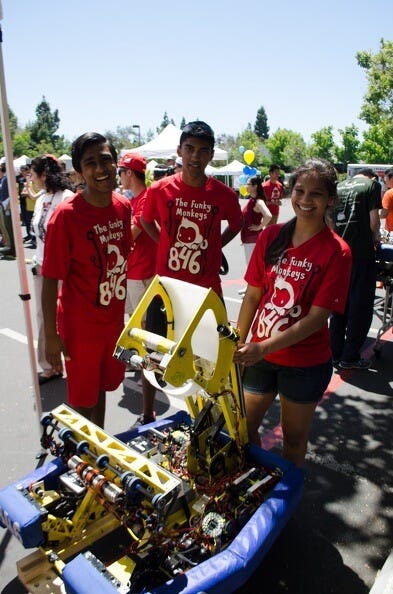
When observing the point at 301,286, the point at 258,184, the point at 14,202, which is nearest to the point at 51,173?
the point at 14,202

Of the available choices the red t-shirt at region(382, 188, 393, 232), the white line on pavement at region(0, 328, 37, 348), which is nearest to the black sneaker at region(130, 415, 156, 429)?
the white line on pavement at region(0, 328, 37, 348)

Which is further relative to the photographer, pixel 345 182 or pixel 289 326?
pixel 345 182

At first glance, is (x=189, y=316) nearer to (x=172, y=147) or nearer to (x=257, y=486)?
(x=257, y=486)

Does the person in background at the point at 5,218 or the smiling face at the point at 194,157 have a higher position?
the smiling face at the point at 194,157

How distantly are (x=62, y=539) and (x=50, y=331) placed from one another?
1.09 meters

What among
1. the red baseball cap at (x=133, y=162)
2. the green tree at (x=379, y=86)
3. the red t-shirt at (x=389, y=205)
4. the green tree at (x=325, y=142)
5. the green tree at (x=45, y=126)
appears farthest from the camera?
the green tree at (x=45, y=126)

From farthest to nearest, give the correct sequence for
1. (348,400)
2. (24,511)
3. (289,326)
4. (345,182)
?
(345,182) → (348,400) → (289,326) → (24,511)

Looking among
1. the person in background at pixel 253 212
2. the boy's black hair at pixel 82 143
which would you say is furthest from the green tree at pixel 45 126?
the boy's black hair at pixel 82 143

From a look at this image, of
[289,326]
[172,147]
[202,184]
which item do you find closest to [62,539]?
[289,326]

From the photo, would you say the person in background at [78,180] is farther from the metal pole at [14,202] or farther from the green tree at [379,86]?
the green tree at [379,86]

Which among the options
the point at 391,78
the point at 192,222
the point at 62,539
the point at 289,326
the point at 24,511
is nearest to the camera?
the point at 24,511

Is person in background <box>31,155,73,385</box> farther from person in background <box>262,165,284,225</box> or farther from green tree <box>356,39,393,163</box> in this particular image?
green tree <box>356,39,393,163</box>

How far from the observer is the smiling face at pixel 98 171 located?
8.61ft

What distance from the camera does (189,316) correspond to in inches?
97.2
